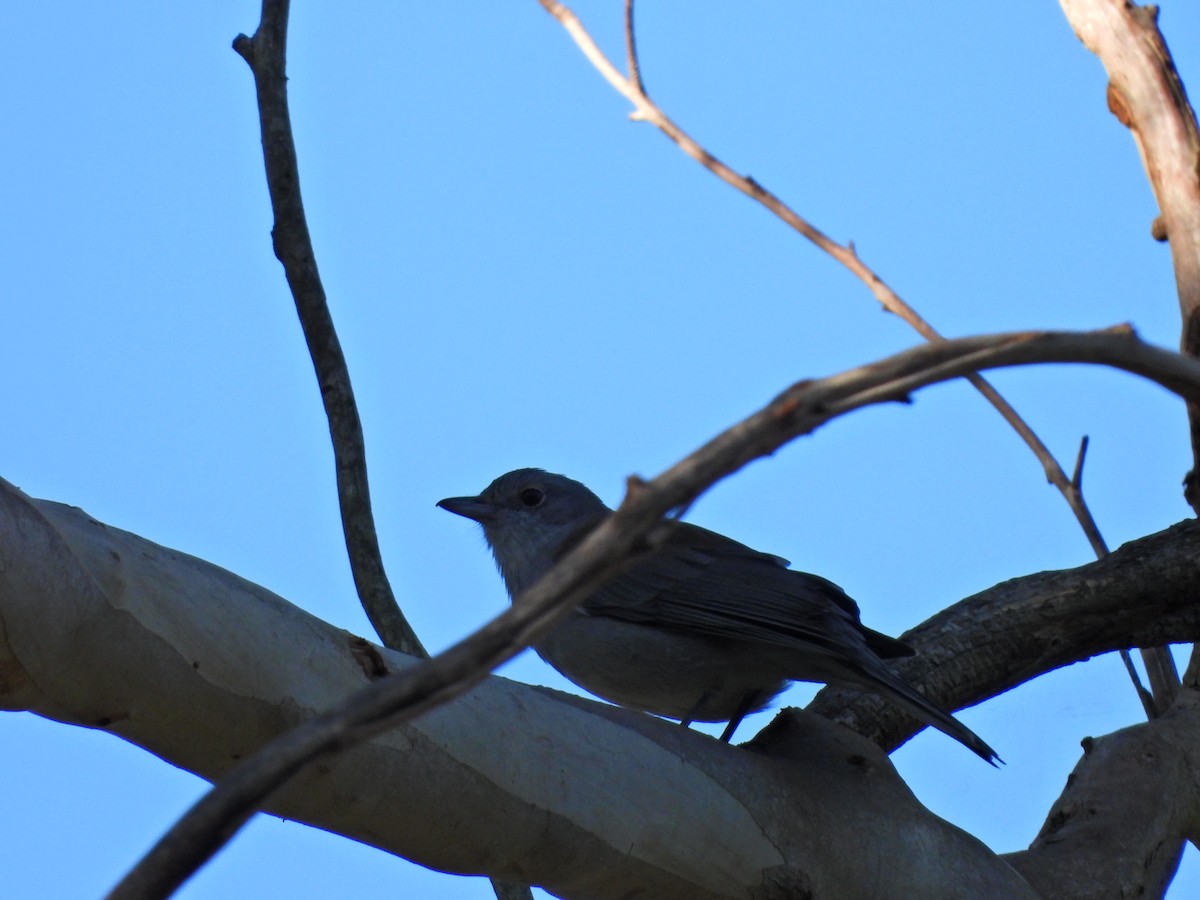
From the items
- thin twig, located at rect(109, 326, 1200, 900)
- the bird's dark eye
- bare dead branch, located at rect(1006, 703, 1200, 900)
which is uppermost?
the bird's dark eye

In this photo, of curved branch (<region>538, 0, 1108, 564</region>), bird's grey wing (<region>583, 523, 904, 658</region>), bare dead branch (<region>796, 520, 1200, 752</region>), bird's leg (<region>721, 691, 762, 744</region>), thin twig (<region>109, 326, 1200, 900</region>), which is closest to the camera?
thin twig (<region>109, 326, 1200, 900</region>)

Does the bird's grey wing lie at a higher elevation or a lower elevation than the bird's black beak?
lower

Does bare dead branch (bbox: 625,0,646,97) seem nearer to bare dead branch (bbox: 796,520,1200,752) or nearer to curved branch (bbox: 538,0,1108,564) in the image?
curved branch (bbox: 538,0,1108,564)

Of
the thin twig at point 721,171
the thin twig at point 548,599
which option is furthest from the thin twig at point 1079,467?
the thin twig at point 548,599

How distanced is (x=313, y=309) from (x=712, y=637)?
2.13m

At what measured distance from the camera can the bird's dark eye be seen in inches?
259

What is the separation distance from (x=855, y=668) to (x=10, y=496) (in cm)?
288

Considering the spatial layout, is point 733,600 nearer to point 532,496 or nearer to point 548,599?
point 532,496

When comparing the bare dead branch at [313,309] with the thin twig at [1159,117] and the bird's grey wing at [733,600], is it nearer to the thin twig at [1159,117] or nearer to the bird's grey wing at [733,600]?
the bird's grey wing at [733,600]

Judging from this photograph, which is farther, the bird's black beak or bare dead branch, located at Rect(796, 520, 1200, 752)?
the bird's black beak

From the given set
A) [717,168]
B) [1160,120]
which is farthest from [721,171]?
[1160,120]

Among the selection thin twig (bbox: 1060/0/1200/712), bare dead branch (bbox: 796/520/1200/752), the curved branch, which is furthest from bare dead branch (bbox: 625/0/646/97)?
bare dead branch (bbox: 796/520/1200/752)

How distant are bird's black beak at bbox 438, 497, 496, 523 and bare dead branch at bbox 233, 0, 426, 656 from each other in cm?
109

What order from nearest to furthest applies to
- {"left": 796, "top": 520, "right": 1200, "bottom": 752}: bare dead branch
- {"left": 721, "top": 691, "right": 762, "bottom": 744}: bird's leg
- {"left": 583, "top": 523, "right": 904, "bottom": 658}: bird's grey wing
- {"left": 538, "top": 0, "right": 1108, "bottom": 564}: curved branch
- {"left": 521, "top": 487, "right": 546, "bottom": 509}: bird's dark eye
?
{"left": 538, "top": 0, "right": 1108, "bottom": 564}: curved branch → {"left": 583, "top": 523, "right": 904, "bottom": 658}: bird's grey wing → {"left": 721, "top": 691, "right": 762, "bottom": 744}: bird's leg → {"left": 796, "top": 520, "right": 1200, "bottom": 752}: bare dead branch → {"left": 521, "top": 487, "right": 546, "bottom": 509}: bird's dark eye
